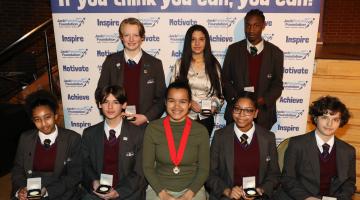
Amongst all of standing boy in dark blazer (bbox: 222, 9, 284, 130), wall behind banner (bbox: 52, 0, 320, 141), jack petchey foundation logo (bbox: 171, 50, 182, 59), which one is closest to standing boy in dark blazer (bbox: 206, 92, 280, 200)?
standing boy in dark blazer (bbox: 222, 9, 284, 130)

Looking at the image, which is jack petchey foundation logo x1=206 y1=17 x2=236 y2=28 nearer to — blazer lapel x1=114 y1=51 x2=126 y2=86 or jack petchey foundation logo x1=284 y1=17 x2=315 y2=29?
jack petchey foundation logo x1=284 y1=17 x2=315 y2=29

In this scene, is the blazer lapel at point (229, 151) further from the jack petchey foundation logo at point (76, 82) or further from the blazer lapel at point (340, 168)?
the jack petchey foundation logo at point (76, 82)

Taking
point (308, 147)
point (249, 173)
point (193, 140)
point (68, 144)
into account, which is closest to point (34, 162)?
point (68, 144)

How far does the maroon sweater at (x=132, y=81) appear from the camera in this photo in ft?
10.5

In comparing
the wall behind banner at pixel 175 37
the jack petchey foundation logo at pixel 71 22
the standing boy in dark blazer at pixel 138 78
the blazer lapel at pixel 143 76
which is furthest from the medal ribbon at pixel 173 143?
the jack petchey foundation logo at pixel 71 22

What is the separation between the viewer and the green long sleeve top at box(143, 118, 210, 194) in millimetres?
2646

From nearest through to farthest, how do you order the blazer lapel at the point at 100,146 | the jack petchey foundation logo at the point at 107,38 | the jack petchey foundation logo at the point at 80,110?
the blazer lapel at the point at 100,146, the jack petchey foundation logo at the point at 107,38, the jack petchey foundation logo at the point at 80,110

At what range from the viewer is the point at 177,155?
264cm

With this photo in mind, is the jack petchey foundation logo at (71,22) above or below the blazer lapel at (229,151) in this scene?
above

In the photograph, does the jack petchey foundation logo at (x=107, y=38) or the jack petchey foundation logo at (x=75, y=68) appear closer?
the jack petchey foundation logo at (x=107, y=38)

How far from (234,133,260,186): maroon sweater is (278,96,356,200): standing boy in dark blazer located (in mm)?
256

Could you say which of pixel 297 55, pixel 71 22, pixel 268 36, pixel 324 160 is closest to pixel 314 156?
pixel 324 160

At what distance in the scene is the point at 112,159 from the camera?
2707mm

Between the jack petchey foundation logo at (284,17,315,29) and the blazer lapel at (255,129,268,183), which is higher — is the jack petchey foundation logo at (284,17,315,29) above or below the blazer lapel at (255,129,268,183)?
above
